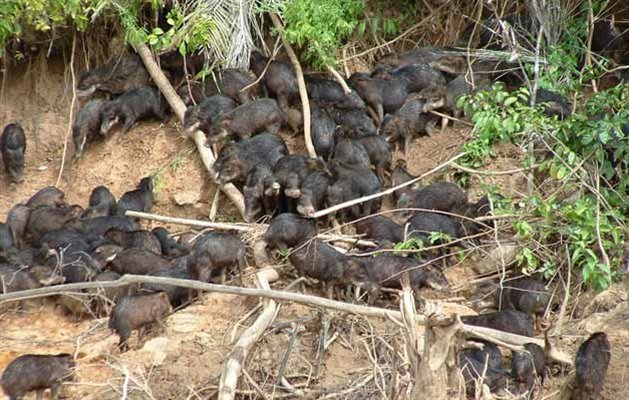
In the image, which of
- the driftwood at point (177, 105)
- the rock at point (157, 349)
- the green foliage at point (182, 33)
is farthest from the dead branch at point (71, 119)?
the rock at point (157, 349)

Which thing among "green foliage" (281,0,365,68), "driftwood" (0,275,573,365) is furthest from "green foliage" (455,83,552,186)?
"driftwood" (0,275,573,365)

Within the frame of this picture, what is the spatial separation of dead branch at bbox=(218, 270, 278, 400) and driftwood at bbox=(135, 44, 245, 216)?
2313 mm

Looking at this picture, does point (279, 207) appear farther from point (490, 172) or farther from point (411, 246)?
point (490, 172)

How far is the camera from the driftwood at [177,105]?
471 inches

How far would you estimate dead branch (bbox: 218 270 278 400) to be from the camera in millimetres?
8401

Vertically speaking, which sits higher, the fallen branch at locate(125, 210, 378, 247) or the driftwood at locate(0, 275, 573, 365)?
the driftwood at locate(0, 275, 573, 365)

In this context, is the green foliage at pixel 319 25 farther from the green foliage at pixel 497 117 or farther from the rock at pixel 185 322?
the rock at pixel 185 322

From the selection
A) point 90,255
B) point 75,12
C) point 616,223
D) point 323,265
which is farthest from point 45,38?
point 616,223

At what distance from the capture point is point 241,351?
28.6 ft

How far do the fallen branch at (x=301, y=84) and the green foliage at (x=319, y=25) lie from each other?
5.0 inches

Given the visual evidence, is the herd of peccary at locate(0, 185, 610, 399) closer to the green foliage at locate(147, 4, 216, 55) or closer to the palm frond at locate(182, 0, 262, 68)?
the green foliage at locate(147, 4, 216, 55)

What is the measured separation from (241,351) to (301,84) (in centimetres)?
470

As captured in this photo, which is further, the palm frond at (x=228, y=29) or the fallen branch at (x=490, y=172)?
the palm frond at (x=228, y=29)

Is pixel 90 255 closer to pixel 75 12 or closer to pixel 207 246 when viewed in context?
pixel 207 246
